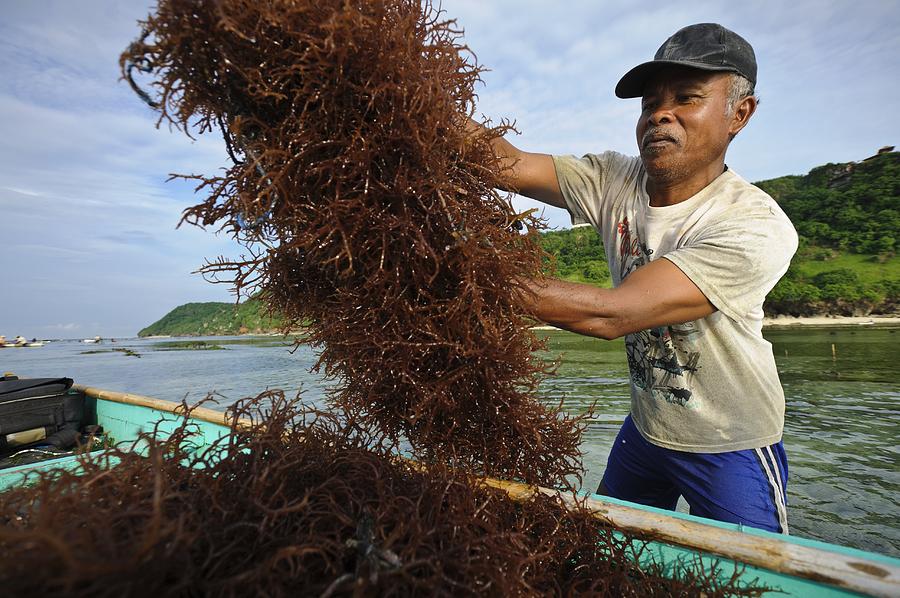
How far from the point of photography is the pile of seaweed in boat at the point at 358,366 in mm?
1049

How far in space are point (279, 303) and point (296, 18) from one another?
1.04 m

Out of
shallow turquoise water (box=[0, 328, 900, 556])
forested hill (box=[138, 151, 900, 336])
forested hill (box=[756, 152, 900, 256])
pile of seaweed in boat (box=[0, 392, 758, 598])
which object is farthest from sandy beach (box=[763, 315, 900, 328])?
pile of seaweed in boat (box=[0, 392, 758, 598])

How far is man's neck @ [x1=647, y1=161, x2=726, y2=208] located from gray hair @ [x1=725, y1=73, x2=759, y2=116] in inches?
11.4

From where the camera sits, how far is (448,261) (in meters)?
1.51

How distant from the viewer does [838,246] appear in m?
40.7

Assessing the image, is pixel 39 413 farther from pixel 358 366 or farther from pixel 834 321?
pixel 834 321

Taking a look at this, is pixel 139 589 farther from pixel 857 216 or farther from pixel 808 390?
pixel 857 216

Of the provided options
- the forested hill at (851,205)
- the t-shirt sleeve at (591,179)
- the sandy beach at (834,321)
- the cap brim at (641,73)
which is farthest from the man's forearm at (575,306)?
the forested hill at (851,205)

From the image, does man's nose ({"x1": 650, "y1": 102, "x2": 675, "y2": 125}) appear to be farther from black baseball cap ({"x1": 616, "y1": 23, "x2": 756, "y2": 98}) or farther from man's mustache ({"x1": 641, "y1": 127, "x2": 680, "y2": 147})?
black baseball cap ({"x1": 616, "y1": 23, "x2": 756, "y2": 98})

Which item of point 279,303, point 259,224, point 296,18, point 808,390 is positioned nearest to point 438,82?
point 296,18

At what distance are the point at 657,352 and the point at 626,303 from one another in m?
0.73

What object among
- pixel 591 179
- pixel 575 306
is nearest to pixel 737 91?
pixel 591 179

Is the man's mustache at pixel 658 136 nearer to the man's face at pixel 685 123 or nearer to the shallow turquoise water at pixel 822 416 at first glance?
the man's face at pixel 685 123

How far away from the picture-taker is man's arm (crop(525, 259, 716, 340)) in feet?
6.15
